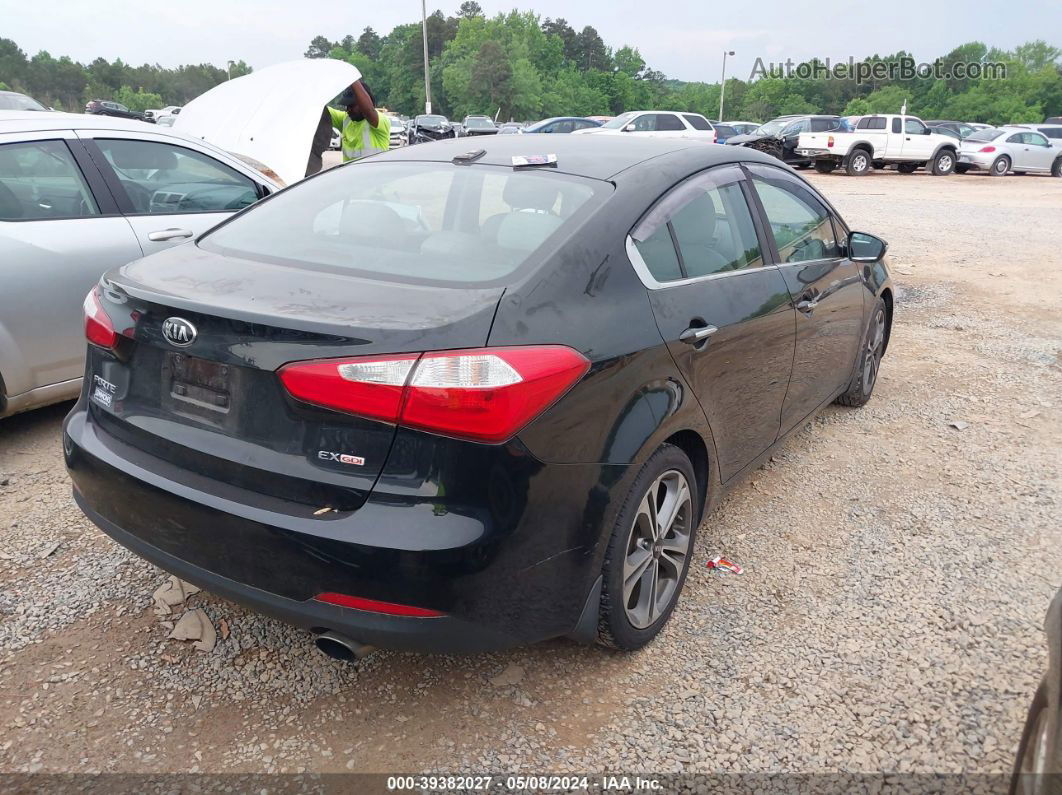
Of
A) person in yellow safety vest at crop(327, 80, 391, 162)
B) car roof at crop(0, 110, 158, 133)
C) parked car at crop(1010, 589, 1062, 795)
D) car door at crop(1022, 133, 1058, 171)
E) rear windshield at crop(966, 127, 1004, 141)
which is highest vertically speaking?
rear windshield at crop(966, 127, 1004, 141)

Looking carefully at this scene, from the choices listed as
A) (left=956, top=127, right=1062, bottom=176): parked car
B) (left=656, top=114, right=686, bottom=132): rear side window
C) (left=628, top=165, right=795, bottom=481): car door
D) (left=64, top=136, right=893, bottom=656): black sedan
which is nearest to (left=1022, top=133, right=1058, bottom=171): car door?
(left=956, top=127, right=1062, bottom=176): parked car

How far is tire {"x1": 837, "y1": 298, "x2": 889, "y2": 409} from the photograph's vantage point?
15.4 feet

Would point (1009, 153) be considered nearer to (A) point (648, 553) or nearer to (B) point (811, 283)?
(B) point (811, 283)

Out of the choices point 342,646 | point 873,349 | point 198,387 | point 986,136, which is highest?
point 986,136

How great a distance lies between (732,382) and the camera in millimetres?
2965

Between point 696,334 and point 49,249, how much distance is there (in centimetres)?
321

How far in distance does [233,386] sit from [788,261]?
7.86 ft

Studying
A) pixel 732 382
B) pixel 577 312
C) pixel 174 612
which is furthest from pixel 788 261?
pixel 174 612

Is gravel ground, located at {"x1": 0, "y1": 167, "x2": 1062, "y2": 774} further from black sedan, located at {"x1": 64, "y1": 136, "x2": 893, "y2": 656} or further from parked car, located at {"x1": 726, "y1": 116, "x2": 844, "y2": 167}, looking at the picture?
parked car, located at {"x1": 726, "y1": 116, "x2": 844, "y2": 167}

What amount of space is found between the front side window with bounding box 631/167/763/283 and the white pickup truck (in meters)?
22.2

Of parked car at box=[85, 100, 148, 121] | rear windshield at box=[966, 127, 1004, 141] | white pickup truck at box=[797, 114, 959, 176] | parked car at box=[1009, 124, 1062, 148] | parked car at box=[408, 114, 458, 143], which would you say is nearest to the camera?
parked car at box=[85, 100, 148, 121]

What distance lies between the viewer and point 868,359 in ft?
15.9

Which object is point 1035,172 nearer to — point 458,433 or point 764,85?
point 458,433

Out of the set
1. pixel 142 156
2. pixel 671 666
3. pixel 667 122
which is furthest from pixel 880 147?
pixel 671 666
